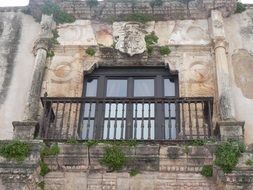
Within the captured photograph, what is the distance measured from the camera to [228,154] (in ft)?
25.0

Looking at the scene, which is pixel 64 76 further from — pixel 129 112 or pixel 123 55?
pixel 129 112

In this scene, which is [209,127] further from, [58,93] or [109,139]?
[58,93]

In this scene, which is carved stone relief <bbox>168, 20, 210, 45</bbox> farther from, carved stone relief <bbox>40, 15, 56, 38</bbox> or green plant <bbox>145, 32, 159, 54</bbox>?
carved stone relief <bbox>40, 15, 56, 38</bbox>

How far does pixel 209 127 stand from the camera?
8594mm

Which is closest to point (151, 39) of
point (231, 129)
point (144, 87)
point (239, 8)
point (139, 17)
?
point (139, 17)

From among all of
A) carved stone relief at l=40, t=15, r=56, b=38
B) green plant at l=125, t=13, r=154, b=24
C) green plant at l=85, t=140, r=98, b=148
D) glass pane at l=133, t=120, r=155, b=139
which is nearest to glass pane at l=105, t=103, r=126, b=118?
glass pane at l=133, t=120, r=155, b=139

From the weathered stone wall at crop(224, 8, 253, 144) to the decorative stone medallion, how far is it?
1903mm

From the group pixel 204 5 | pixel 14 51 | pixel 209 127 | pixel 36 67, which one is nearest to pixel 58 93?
pixel 36 67

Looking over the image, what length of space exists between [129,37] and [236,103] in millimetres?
2725

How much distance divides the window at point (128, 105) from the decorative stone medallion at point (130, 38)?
431 millimetres

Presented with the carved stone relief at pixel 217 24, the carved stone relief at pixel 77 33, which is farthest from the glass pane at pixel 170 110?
the carved stone relief at pixel 77 33

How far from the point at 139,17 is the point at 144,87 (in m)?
1.84

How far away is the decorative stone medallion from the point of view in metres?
9.97

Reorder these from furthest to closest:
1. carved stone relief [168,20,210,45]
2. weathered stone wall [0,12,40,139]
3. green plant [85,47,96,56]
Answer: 1. carved stone relief [168,20,210,45]
2. green plant [85,47,96,56]
3. weathered stone wall [0,12,40,139]
